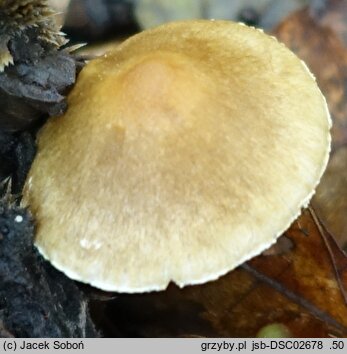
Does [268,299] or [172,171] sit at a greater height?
[172,171]

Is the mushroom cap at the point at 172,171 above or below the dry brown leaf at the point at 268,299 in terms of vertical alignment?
above

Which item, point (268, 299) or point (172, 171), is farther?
point (268, 299)

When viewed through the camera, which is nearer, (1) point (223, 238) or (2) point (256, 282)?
(1) point (223, 238)

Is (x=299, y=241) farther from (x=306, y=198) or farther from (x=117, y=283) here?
(x=117, y=283)

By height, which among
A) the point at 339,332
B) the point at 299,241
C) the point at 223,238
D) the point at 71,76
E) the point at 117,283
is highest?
the point at 71,76

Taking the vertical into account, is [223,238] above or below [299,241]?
above

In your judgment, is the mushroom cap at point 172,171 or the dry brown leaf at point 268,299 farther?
the dry brown leaf at point 268,299

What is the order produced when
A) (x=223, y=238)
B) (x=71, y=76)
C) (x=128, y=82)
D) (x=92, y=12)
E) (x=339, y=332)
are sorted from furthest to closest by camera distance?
(x=92, y=12) < (x=339, y=332) < (x=71, y=76) < (x=128, y=82) < (x=223, y=238)

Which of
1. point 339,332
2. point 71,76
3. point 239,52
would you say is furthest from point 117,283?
point 339,332
